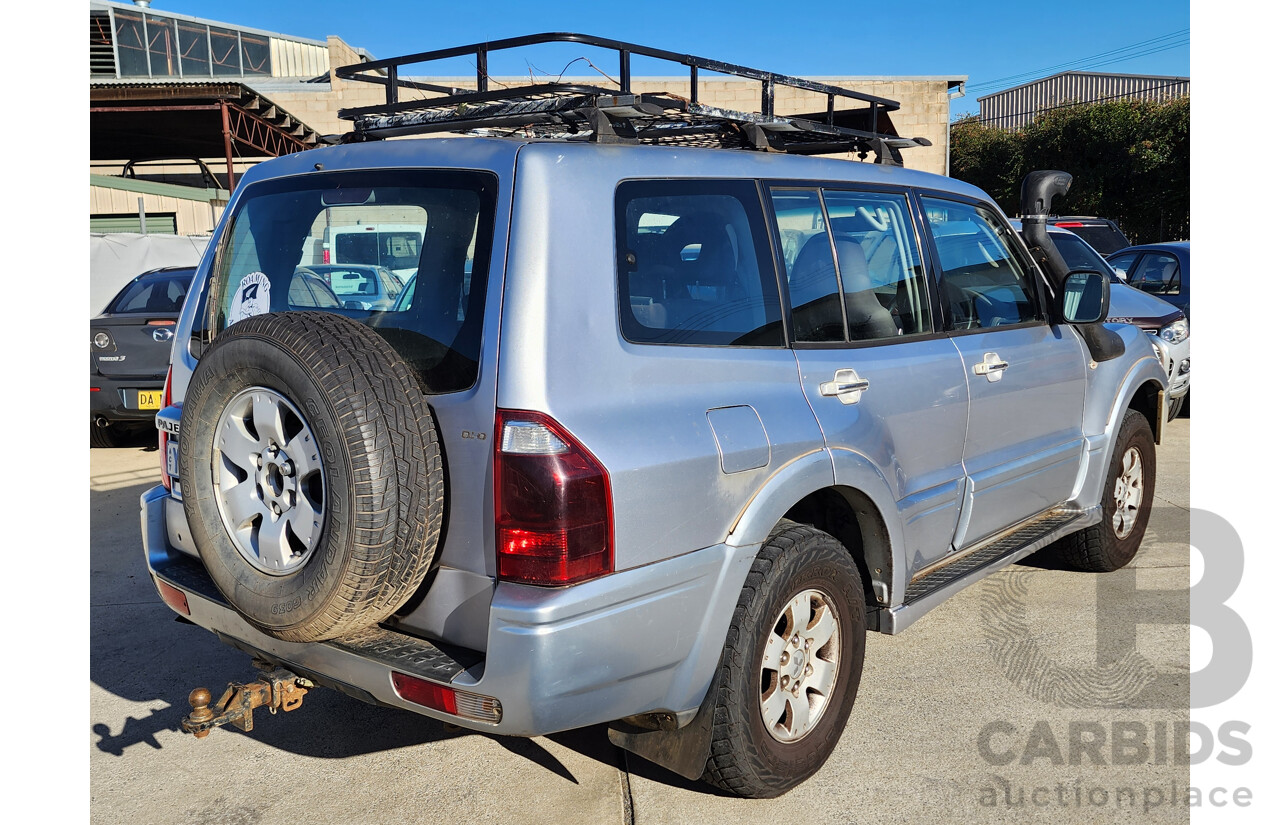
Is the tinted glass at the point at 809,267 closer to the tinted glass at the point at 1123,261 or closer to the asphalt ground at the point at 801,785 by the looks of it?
the asphalt ground at the point at 801,785

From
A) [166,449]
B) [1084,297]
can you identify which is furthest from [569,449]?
[1084,297]

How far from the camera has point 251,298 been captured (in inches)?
121

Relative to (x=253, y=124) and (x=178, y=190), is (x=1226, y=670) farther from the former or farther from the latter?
(x=253, y=124)

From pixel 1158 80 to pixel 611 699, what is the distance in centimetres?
5182

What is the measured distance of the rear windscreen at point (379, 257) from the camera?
2.49 meters

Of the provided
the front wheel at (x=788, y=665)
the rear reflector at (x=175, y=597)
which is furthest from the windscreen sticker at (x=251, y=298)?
the front wheel at (x=788, y=665)

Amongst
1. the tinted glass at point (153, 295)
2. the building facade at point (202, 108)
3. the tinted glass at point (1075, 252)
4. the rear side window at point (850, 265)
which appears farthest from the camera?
the building facade at point (202, 108)

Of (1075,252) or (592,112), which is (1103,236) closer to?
(1075,252)

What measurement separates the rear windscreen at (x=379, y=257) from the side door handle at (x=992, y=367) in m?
2.09

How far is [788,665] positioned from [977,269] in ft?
6.40

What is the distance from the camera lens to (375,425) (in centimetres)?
231

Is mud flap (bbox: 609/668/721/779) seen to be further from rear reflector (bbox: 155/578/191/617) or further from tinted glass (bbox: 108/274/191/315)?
tinted glass (bbox: 108/274/191/315)

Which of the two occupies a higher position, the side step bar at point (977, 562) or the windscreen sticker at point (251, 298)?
the windscreen sticker at point (251, 298)

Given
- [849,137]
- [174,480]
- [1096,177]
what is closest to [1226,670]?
[849,137]
